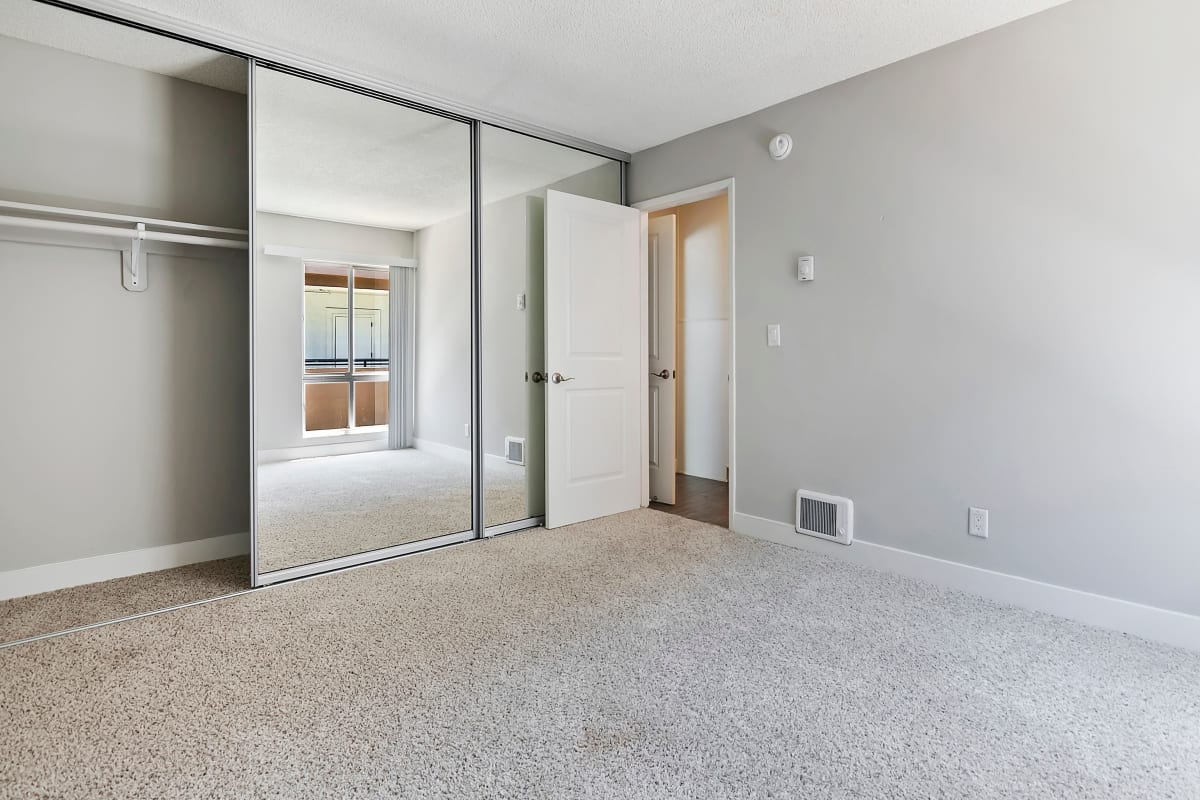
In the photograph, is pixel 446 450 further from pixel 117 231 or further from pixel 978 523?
pixel 978 523

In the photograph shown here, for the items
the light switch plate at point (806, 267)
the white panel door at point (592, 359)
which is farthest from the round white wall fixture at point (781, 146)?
the white panel door at point (592, 359)

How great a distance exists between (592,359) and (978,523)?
2307 mm

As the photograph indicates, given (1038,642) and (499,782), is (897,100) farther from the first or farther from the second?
(499,782)

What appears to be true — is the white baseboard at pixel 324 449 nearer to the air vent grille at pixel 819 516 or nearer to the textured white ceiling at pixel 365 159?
the textured white ceiling at pixel 365 159

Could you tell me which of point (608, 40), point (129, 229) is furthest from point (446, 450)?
point (608, 40)

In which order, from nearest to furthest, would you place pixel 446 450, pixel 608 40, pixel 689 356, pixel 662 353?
1. pixel 608 40
2. pixel 446 450
3. pixel 662 353
4. pixel 689 356

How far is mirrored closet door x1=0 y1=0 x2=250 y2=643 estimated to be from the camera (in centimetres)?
265

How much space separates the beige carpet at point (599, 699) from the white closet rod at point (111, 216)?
1767mm

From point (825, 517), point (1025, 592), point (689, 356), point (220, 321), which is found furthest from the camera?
point (689, 356)

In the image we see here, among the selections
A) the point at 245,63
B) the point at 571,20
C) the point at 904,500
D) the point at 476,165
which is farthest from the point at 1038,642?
the point at 245,63

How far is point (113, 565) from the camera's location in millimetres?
2934

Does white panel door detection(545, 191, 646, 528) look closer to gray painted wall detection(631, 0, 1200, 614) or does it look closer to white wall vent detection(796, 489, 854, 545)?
gray painted wall detection(631, 0, 1200, 614)

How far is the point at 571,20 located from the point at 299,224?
1573 mm

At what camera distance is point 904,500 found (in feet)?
9.90
